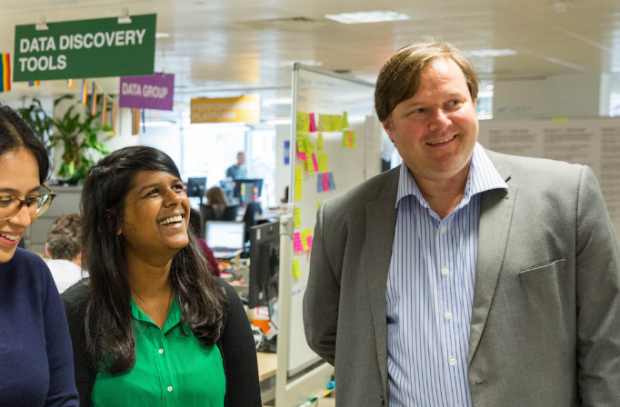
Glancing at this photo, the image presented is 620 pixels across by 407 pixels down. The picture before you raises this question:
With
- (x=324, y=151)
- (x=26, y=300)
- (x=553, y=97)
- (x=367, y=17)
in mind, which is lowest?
(x=26, y=300)

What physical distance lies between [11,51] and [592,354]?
7.57 metres

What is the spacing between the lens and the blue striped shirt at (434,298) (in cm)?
155

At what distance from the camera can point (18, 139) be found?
4.30 ft

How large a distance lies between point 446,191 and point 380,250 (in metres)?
0.23

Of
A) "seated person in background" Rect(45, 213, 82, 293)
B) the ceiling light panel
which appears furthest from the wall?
"seated person in background" Rect(45, 213, 82, 293)

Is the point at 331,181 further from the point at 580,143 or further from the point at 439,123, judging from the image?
the point at 439,123

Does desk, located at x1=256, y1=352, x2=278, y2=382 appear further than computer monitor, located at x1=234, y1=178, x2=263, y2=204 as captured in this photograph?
No

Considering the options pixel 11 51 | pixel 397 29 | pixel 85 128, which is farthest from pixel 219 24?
pixel 85 128

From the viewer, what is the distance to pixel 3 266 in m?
1.38

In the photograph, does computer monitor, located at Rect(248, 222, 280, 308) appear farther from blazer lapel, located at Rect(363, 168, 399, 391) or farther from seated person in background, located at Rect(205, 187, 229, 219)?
seated person in background, located at Rect(205, 187, 229, 219)

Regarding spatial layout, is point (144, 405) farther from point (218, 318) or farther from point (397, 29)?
point (397, 29)

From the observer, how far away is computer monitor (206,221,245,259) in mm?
7645

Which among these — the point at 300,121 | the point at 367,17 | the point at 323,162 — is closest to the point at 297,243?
the point at 323,162

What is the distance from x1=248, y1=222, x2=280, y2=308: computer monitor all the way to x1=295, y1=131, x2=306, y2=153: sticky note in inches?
19.3
